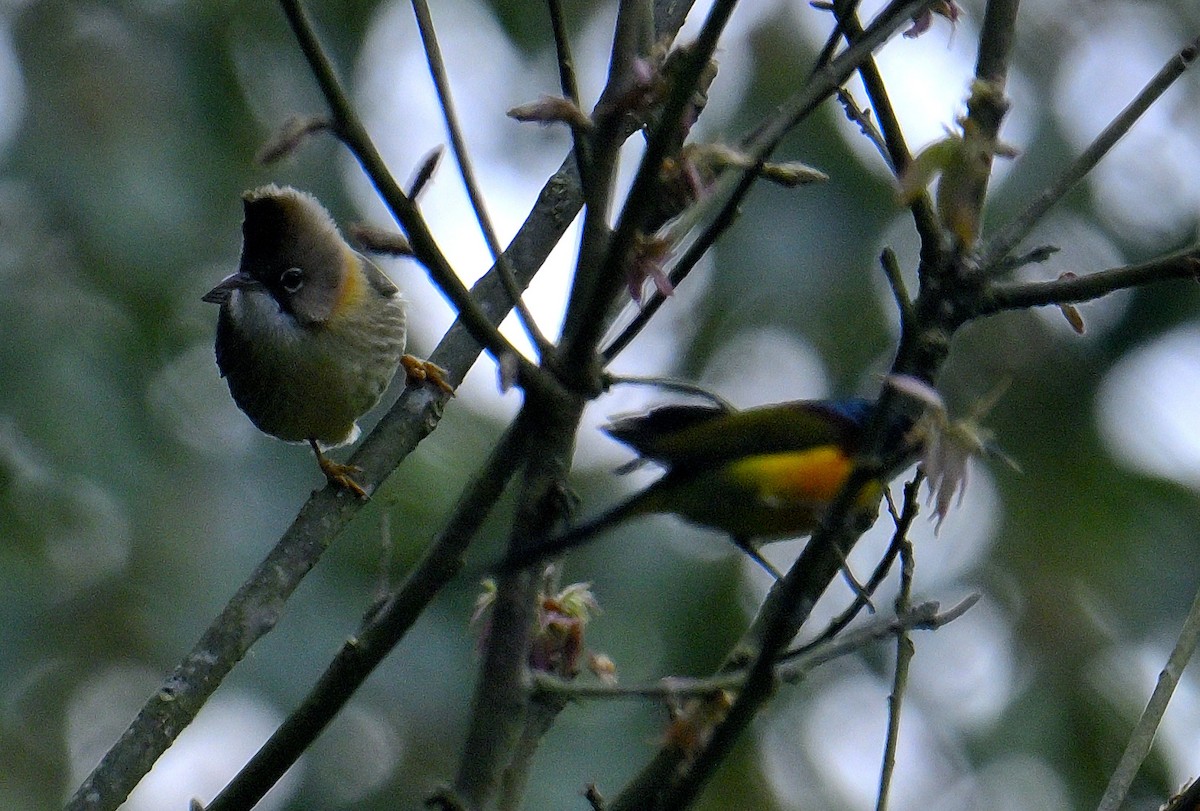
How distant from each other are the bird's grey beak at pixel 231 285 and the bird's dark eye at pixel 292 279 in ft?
0.30

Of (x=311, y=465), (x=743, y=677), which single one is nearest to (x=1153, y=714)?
(x=743, y=677)

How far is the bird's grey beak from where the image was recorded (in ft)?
15.2

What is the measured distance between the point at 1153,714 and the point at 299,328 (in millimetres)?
3349

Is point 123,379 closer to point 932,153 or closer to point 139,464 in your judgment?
point 139,464

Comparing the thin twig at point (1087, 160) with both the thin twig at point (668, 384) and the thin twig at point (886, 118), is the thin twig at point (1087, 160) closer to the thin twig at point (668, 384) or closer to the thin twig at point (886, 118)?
the thin twig at point (886, 118)

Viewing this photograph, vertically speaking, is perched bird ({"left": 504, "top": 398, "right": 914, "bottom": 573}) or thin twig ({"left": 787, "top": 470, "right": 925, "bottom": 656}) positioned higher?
perched bird ({"left": 504, "top": 398, "right": 914, "bottom": 573})

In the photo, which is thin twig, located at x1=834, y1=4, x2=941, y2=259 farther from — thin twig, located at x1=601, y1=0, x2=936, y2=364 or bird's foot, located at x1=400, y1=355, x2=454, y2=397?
bird's foot, located at x1=400, y1=355, x2=454, y2=397

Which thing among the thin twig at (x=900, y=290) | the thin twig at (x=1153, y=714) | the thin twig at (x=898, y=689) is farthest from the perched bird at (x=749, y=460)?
the thin twig at (x=900, y=290)

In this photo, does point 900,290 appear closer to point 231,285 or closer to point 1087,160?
point 1087,160

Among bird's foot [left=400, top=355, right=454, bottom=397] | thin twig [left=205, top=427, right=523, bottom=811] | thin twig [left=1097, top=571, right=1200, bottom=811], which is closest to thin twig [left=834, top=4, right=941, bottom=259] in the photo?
thin twig [left=1097, top=571, right=1200, bottom=811]

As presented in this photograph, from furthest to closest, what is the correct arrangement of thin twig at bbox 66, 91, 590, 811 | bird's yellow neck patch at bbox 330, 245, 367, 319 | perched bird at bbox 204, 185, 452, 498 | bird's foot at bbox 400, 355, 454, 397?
bird's yellow neck patch at bbox 330, 245, 367, 319 → perched bird at bbox 204, 185, 452, 498 → bird's foot at bbox 400, 355, 454, 397 → thin twig at bbox 66, 91, 590, 811

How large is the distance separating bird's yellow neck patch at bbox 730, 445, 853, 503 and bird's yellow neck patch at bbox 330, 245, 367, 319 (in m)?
2.69

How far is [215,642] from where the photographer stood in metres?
2.80

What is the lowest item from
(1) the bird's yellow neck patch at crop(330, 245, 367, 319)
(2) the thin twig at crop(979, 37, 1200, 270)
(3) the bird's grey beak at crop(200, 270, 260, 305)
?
(2) the thin twig at crop(979, 37, 1200, 270)
